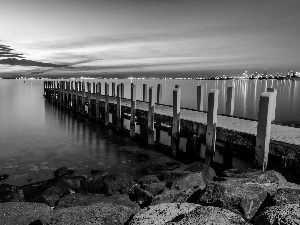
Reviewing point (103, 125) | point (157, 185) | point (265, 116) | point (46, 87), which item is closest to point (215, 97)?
point (265, 116)

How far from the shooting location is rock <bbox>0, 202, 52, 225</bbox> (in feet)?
12.7

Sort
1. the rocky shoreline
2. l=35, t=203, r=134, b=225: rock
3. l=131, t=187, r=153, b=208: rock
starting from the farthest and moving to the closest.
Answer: l=131, t=187, r=153, b=208: rock → l=35, t=203, r=134, b=225: rock → the rocky shoreline

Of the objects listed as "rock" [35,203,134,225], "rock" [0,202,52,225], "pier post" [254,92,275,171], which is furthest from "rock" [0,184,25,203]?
"pier post" [254,92,275,171]

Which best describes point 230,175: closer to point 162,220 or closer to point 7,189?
point 162,220

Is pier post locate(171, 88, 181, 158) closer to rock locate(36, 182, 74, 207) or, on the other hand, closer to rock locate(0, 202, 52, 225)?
rock locate(36, 182, 74, 207)

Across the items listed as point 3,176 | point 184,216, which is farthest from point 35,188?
point 184,216

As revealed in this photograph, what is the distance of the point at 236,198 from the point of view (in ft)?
11.6

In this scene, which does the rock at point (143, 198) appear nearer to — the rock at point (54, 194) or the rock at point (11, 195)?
the rock at point (54, 194)

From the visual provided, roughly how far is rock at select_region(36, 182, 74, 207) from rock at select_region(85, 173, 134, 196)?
55 centimetres

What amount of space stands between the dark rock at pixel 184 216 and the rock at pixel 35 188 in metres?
4.63

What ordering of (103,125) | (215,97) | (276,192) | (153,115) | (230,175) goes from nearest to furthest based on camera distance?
(276,192)
(230,175)
(215,97)
(153,115)
(103,125)

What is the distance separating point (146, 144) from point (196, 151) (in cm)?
228

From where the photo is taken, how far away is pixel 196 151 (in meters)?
10.6

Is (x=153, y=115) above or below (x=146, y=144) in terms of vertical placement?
above
